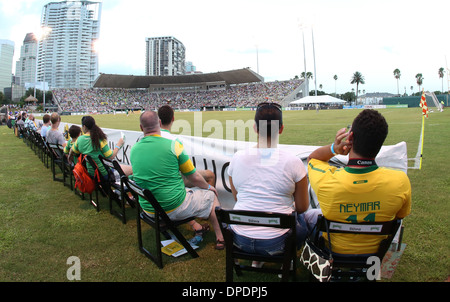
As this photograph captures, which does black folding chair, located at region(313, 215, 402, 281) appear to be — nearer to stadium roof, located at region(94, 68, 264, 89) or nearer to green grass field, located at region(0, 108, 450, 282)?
green grass field, located at region(0, 108, 450, 282)

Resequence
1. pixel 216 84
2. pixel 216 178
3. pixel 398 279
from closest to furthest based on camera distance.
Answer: pixel 398 279 → pixel 216 178 → pixel 216 84

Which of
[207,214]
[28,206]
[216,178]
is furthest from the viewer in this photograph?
[28,206]

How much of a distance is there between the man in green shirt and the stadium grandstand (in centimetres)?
6932

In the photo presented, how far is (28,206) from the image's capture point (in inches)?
188

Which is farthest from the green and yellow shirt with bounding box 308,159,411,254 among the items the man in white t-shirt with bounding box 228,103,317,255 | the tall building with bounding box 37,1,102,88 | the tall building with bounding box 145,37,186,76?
the tall building with bounding box 145,37,186,76

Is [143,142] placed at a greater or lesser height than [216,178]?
greater

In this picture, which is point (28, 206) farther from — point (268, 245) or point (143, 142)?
point (268, 245)

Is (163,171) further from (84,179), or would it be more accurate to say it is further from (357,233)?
(84,179)

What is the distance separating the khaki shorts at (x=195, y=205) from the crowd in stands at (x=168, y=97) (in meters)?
68.8

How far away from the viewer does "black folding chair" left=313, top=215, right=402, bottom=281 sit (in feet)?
5.98

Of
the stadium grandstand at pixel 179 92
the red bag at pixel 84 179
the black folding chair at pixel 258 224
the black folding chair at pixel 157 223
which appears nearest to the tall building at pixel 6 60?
the stadium grandstand at pixel 179 92

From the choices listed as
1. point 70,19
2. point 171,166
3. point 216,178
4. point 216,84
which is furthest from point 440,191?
point 216,84

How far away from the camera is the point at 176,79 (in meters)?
85.3
